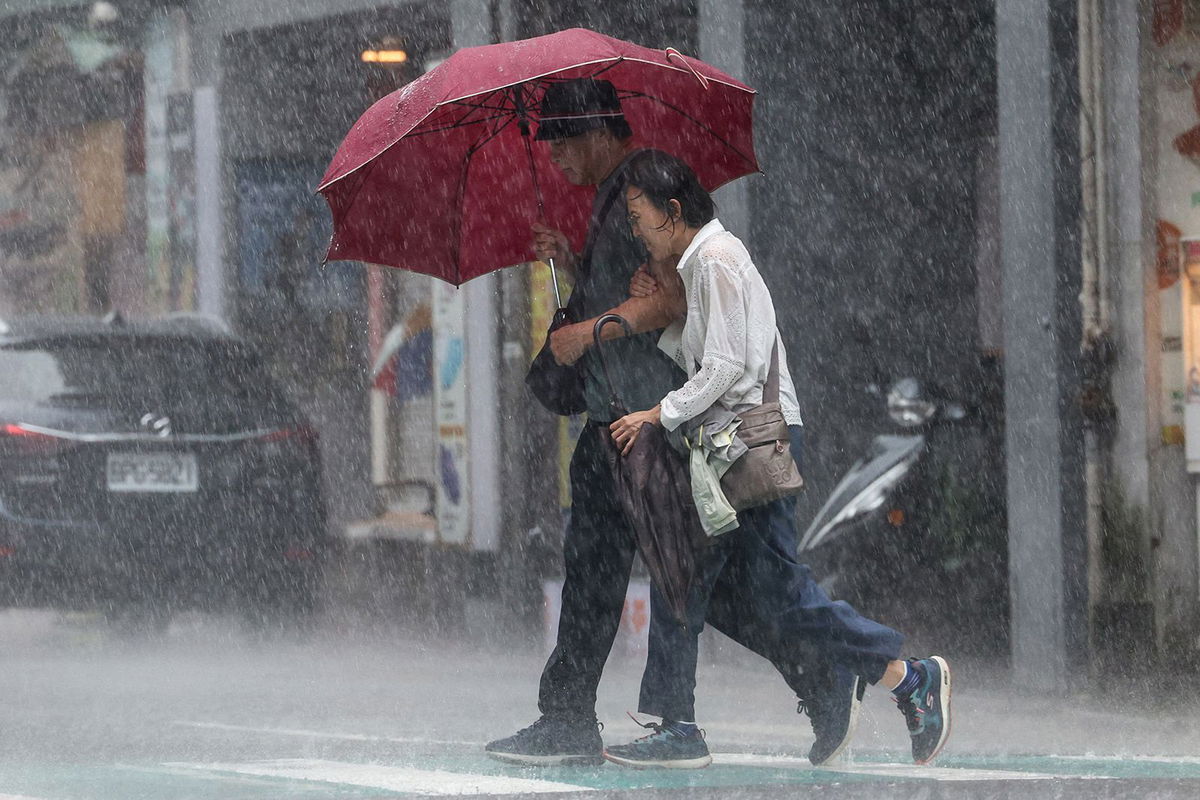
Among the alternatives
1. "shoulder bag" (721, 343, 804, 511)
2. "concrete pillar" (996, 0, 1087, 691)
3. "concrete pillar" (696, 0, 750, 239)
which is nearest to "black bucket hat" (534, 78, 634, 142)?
"shoulder bag" (721, 343, 804, 511)

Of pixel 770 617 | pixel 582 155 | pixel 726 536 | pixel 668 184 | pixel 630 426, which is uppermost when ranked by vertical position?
pixel 582 155

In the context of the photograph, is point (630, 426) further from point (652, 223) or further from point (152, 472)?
point (152, 472)

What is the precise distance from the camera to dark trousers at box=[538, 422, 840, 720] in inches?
213

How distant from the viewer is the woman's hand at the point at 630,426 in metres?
5.14

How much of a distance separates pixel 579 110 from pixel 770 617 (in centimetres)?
150

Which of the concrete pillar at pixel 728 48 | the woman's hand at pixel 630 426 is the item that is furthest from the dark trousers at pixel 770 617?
the concrete pillar at pixel 728 48

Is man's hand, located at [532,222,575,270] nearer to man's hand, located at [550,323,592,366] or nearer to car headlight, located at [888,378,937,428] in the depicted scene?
man's hand, located at [550,323,592,366]

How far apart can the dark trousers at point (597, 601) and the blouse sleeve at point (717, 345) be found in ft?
1.28

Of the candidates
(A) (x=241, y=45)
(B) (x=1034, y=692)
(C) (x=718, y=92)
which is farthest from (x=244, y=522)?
(A) (x=241, y=45)

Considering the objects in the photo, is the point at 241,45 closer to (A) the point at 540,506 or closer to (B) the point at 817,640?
(A) the point at 540,506

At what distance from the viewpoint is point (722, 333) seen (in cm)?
502

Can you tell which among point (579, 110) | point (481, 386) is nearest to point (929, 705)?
point (579, 110)

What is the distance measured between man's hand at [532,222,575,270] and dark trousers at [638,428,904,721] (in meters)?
0.86

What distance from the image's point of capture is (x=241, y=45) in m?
15.4
